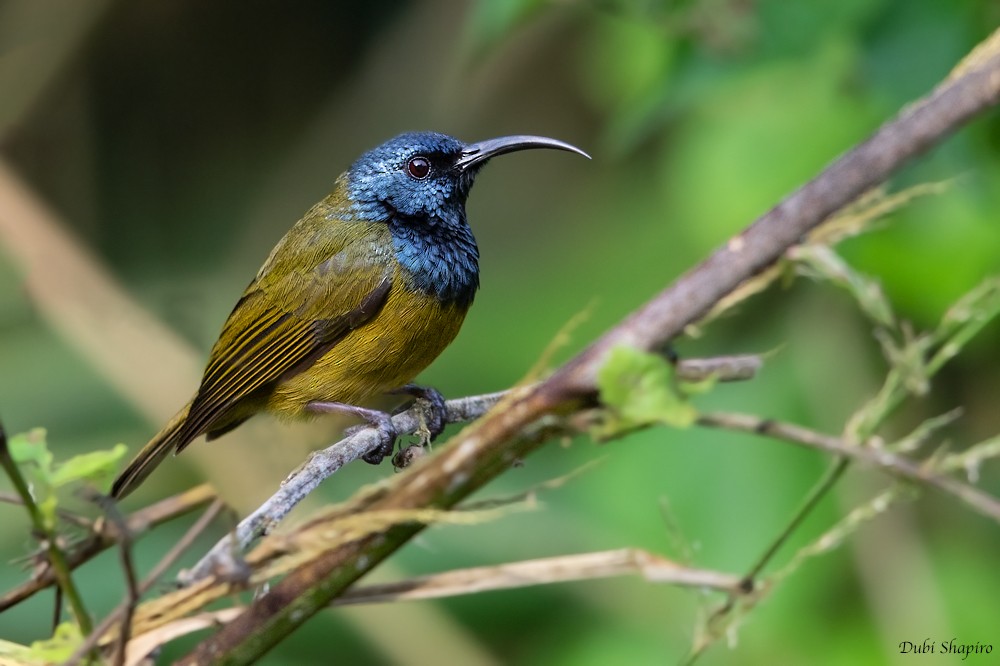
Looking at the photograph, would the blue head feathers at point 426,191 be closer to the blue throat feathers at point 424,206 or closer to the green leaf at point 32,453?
the blue throat feathers at point 424,206

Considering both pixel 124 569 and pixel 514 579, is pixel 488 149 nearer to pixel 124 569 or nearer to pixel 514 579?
pixel 514 579

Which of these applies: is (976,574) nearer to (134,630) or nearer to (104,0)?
(134,630)

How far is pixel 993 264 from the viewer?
3.79m

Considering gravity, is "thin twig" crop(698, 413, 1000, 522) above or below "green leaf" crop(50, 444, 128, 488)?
above

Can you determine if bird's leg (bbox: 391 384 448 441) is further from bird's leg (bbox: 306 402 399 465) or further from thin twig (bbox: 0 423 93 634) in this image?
thin twig (bbox: 0 423 93 634)

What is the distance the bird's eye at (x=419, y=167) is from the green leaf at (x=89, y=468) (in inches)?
98.1

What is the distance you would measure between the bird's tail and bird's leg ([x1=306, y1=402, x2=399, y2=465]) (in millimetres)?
414

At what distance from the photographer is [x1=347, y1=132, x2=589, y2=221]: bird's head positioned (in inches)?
148

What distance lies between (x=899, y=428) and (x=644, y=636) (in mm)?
1348

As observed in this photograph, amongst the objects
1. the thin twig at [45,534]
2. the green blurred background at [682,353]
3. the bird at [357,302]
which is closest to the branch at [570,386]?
the thin twig at [45,534]

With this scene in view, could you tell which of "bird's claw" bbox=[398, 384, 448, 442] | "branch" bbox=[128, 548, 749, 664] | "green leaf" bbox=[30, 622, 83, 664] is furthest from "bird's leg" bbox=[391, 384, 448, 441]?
"green leaf" bbox=[30, 622, 83, 664]

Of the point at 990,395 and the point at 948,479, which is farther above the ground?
the point at 990,395

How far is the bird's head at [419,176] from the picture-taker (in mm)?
3756

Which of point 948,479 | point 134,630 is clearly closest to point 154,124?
point 134,630
